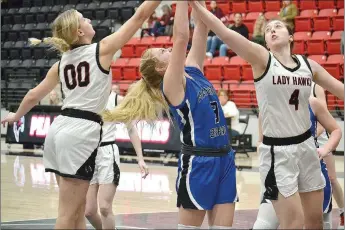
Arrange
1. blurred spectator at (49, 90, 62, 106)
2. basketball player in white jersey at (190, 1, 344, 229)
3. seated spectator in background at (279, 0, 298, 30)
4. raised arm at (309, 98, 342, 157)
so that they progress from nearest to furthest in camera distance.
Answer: basketball player in white jersey at (190, 1, 344, 229)
raised arm at (309, 98, 342, 157)
blurred spectator at (49, 90, 62, 106)
seated spectator in background at (279, 0, 298, 30)

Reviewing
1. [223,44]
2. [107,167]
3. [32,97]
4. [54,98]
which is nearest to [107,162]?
[107,167]

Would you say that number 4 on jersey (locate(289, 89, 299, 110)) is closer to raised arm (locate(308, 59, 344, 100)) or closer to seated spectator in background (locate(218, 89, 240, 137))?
raised arm (locate(308, 59, 344, 100))

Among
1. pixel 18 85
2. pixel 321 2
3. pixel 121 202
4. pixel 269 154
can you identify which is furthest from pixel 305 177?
pixel 18 85

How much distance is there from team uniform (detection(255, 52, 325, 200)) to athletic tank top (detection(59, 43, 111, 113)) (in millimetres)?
999

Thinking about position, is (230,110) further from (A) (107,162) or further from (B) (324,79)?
(B) (324,79)

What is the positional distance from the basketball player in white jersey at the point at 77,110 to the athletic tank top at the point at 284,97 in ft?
3.08

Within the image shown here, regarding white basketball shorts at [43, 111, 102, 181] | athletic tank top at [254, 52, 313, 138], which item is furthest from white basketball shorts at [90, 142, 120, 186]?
athletic tank top at [254, 52, 313, 138]

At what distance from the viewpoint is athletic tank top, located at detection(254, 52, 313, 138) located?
468 cm

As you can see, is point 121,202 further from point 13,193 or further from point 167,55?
point 167,55

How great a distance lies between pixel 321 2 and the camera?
1891 cm

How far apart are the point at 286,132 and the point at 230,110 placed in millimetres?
10062

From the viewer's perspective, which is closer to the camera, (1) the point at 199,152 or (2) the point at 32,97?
(1) the point at 199,152

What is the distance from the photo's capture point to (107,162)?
659cm

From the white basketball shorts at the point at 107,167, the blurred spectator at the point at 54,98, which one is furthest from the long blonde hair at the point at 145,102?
the blurred spectator at the point at 54,98
